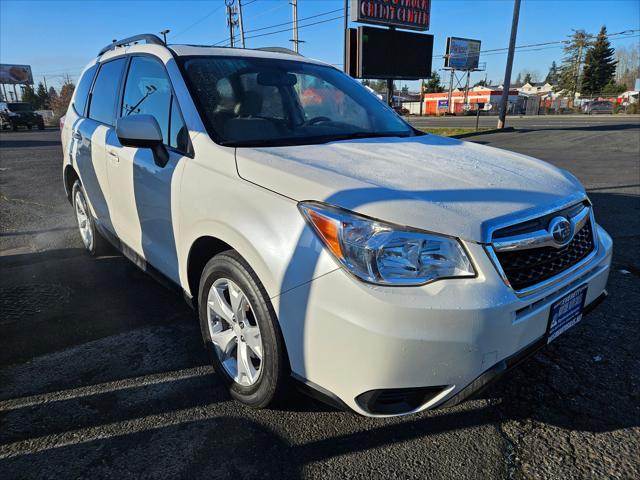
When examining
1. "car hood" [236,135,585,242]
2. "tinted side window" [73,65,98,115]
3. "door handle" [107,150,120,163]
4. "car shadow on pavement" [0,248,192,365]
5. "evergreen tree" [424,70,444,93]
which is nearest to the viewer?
"car hood" [236,135,585,242]

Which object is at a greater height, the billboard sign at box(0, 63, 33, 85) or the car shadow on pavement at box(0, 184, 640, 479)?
the billboard sign at box(0, 63, 33, 85)

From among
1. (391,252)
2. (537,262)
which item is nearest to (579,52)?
(537,262)

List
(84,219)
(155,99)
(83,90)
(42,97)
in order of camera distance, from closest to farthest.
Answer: (155,99) < (83,90) < (84,219) < (42,97)

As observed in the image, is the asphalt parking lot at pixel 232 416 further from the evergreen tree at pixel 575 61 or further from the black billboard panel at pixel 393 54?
the evergreen tree at pixel 575 61

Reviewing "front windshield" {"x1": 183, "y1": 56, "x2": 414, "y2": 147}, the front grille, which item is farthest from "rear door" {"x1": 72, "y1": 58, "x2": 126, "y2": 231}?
the front grille

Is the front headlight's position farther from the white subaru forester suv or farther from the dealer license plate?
the dealer license plate

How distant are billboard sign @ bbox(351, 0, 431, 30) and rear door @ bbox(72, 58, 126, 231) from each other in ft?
48.3

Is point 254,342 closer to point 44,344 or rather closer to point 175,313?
point 175,313

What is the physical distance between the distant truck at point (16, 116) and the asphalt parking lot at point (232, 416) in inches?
1478

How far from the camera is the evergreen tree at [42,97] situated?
74.1 m

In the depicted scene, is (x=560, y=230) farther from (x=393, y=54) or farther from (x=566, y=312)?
(x=393, y=54)

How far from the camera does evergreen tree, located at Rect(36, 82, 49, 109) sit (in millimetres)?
74062

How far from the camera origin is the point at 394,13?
17.8 m

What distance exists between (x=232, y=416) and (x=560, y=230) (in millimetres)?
1794
